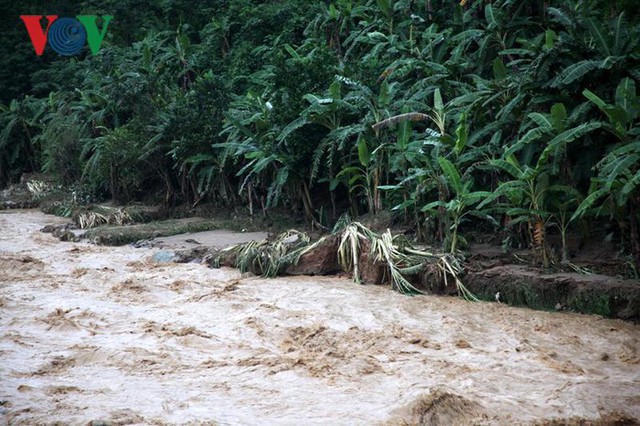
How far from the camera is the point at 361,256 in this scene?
29.5 ft

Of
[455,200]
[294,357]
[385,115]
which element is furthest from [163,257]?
[294,357]

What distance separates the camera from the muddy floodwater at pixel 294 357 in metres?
4.72

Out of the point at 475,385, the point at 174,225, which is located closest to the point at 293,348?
the point at 475,385

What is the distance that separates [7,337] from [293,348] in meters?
2.96

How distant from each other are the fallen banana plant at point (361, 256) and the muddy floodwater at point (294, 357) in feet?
0.85

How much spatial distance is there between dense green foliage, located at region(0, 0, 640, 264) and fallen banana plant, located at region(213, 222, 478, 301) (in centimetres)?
47

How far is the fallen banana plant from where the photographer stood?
320 inches

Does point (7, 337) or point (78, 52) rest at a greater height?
point (78, 52)

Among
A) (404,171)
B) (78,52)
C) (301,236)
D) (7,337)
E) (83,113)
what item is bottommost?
(7,337)

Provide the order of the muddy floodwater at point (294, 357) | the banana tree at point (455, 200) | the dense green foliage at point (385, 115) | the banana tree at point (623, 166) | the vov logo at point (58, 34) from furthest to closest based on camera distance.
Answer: the vov logo at point (58, 34) < the banana tree at point (455, 200) < the dense green foliage at point (385, 115) < the banana tree at point (623, 166) < the muddy floodwater at point (294, 357)

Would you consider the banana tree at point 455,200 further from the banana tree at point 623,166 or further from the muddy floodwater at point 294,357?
the banana tree at point 623,166

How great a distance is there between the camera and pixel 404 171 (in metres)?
9.45

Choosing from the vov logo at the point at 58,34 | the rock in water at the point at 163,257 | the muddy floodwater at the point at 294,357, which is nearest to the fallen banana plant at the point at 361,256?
the muddy floodwater at the point at 294,357

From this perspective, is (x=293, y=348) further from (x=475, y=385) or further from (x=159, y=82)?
(x=159, y=82)
